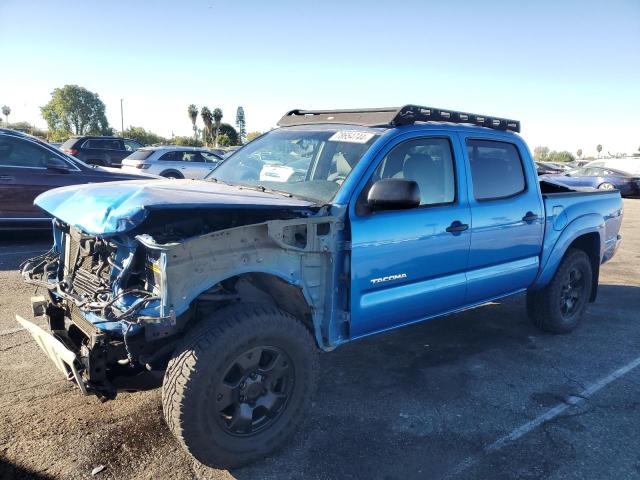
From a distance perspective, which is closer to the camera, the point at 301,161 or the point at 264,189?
the point at 264,189

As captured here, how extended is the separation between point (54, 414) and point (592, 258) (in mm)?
5155

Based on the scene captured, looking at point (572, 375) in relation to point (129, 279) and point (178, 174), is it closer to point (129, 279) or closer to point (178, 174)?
point (129, 279)

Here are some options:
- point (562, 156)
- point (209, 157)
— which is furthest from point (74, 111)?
point (209, 157)

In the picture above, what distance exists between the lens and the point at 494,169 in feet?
14.0

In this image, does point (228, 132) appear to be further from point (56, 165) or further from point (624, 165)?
point (56, 165)

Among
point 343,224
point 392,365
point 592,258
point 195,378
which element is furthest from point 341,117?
point 592,258

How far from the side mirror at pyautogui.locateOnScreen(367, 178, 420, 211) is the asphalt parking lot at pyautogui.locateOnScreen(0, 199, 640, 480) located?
1.46 meters

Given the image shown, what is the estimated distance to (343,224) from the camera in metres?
3.10

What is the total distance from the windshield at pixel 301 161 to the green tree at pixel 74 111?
10769 cm

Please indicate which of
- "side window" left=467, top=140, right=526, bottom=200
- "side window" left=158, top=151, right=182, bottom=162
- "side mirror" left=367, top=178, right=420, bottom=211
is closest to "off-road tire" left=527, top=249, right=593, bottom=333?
"side window" left=467, top=140, right=526, bottom=200

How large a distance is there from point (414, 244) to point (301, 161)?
1.05 meters

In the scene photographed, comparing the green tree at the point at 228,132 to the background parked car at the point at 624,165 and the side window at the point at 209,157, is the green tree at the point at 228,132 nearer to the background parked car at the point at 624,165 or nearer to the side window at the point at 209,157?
the background parked car at the point at 624,165

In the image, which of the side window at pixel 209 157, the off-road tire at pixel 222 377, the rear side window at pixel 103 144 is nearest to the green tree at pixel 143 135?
the rear side window at pixel 103 144

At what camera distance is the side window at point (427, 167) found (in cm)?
356
